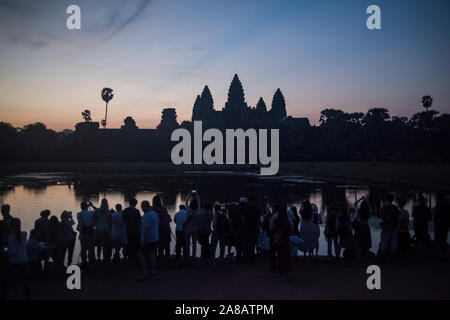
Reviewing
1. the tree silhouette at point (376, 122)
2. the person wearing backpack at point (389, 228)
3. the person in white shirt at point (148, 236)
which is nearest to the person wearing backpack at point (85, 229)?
the person in white shirt at point (148, 236)

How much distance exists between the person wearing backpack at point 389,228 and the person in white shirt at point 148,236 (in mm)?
5105

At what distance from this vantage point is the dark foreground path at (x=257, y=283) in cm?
656

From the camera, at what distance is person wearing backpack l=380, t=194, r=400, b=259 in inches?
349

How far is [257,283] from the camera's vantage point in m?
7.18

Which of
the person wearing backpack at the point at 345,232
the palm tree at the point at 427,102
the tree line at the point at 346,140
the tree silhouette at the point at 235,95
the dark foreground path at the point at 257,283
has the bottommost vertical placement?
the dark foreground path at the point at 257,283

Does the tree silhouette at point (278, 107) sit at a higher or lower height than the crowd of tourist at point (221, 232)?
higher

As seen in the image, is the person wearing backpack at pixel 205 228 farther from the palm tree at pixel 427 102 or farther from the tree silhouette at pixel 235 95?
the tree silhouette at pixel 235 95

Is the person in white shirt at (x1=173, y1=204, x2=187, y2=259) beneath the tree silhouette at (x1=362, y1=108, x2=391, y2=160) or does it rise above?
beneath

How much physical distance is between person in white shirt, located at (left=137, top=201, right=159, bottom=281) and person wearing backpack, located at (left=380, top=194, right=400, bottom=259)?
16.7 ft

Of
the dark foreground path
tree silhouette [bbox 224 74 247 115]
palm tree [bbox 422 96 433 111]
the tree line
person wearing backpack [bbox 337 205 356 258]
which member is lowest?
the dark foreground path

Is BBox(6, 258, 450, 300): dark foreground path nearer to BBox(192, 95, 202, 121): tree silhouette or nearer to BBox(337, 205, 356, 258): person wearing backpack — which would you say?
BBox(337, 205, 356, 258): person wearing backpack

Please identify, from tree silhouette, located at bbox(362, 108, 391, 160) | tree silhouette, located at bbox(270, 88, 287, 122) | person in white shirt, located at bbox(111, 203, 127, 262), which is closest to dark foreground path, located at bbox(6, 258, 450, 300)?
person in white shirt, located at bbox(111, 203, 127, 262)

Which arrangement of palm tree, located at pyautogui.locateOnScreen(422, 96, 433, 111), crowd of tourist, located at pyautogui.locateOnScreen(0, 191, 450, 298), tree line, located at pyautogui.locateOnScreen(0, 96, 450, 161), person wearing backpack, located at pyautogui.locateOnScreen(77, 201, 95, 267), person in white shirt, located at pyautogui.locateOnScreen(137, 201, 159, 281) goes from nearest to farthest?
1. person in white shirt, located at pyautogui.locateOnScreen(137, 201, 159, 281)
2. crowd of tourist, located at pyautogui.locateOnScreen(0, 191, 450, 298)
3. person wearing backpack, located at pyautogui.locateOnScreen(77, 201, 95, 267)
4. tree line, located at pyautogui.locateOnScreen(0, 96, 450, 161)
5. palm tree, located at pyautogui.locateOnScreen(422, 96, 433, 111)
